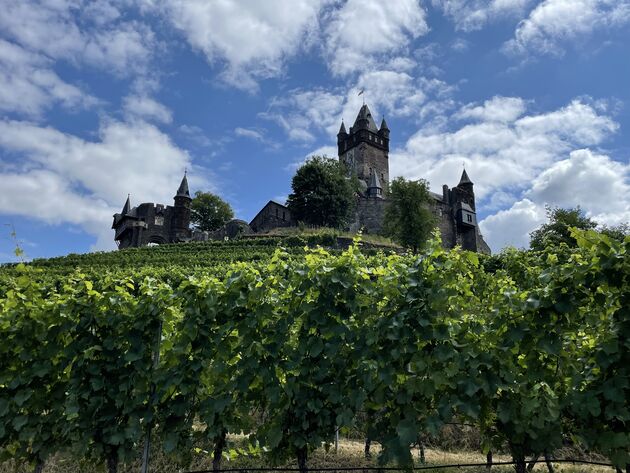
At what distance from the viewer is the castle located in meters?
56.1

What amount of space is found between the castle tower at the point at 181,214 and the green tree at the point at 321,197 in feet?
41.3

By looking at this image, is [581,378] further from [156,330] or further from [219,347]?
[156,330]

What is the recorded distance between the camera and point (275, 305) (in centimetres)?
498

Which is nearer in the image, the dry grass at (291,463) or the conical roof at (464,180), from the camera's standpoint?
the dry grass at (291,463)

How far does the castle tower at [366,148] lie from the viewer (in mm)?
72938

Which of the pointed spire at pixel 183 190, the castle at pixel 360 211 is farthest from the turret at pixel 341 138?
the pointed spire at pixel 183 190

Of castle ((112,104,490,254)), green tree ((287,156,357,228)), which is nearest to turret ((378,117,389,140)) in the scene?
castle ((112,104,490,254))

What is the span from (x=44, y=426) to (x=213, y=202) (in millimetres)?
67536

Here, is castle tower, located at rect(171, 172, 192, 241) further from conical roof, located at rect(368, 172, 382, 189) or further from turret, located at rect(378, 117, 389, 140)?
turret, located at rect(378, 117, 389, 140)

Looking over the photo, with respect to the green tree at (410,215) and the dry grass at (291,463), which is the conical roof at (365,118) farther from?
the dry grass at (291,463)

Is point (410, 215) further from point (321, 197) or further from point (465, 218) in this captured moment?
point (465, 218)

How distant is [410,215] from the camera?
1779 inches

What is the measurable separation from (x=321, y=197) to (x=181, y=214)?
17169mm

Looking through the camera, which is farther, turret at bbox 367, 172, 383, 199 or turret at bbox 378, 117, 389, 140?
turret at bbox 378, 117, 389, 140
